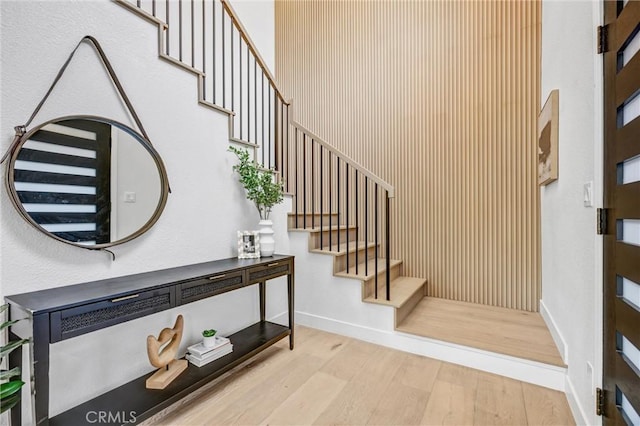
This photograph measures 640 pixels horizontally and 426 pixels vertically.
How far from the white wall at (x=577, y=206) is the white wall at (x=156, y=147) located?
87.6 inches

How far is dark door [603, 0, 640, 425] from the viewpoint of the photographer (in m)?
1.01

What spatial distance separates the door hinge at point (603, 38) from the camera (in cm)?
123

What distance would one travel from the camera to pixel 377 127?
3580 mm

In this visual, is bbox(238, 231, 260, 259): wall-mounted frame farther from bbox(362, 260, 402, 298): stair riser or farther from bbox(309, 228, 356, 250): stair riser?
bbox(362, 260, 402, 298): stair riser

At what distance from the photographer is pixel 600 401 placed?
50.7 inches

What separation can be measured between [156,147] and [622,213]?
2.35m

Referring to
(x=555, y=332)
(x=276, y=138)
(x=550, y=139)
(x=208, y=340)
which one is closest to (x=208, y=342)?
(x=208, y=340)

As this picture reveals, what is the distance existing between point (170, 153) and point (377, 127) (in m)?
2.42

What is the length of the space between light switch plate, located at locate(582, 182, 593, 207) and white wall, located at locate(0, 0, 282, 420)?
222 cm

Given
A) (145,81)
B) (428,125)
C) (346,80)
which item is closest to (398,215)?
(428,125)

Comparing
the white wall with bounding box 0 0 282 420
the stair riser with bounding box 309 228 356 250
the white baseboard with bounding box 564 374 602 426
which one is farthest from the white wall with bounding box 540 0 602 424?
the white wall with bounding box 0 0 282 420

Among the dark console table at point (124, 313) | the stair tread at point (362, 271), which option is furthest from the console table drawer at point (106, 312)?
the stair tread at point (362, 271)

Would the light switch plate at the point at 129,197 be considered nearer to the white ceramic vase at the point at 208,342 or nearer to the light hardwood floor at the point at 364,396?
the white ceramic vase at the point at 208,342

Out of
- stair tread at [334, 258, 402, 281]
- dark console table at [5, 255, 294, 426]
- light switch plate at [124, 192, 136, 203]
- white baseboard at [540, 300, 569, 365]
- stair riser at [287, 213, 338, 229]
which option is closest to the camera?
dark console table at [5, 255, 294, 426]
